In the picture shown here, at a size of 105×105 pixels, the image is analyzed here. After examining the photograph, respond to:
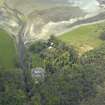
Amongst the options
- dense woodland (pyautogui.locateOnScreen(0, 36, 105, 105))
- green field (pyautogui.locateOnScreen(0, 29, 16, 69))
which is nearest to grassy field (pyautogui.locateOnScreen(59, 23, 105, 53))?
dense woodland (pyautogui.locateOnScreen(0, 36, 105, 105))

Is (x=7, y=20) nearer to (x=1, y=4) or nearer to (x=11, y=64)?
(x=1, y=4)

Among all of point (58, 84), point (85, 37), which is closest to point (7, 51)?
point (58, 84)

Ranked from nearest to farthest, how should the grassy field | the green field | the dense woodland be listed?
the dense woodland, the green field, the grassy field

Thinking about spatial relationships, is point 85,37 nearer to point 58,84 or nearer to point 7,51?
point 7,51

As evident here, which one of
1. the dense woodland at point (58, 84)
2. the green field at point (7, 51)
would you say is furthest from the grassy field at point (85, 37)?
the green field at point (7, 51)

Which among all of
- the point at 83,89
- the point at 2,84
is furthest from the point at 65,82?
the point at 2,84

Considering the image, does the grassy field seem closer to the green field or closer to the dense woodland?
the dense woodland
